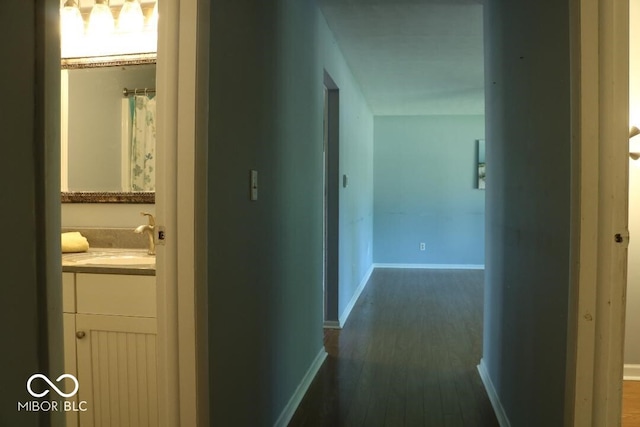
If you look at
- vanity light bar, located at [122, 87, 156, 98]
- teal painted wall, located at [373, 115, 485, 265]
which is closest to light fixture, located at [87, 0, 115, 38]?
vanity light bar, located at [122, 87, 156, 98]

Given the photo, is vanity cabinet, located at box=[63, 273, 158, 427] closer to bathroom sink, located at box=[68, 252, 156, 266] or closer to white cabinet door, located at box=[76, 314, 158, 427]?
white cabinet door, located at box=[76, 314, 158, 427]

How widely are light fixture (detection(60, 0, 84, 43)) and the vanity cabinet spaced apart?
1379 millimetres

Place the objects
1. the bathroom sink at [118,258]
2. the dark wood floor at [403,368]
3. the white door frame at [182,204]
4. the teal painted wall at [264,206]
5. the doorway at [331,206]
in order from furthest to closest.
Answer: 1. the doorway at [331,206]
2. the dark wood floor at [403,368]
3. the bathroom sink at [118,258]
4. the teal painted wall at [264,206]
5. the white door frame at [182,204]

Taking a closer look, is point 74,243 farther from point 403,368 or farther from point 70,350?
point 403,368

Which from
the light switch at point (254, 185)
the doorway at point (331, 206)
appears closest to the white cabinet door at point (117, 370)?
the light switch at point (254, 185)

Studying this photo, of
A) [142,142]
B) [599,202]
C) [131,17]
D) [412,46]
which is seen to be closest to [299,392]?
[142,142]

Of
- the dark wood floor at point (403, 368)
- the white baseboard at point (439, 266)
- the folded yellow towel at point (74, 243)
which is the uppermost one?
the folded yellow towel at point (74, 243)

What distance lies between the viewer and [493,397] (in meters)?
2.36

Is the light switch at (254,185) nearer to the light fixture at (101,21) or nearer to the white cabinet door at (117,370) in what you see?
the white cabinet door at (117,370)

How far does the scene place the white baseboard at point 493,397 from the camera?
2.08 m

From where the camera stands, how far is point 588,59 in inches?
44.1

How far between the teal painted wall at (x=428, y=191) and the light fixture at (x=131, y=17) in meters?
5.14

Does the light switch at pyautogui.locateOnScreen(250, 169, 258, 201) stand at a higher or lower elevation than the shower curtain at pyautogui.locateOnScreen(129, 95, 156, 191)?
lower

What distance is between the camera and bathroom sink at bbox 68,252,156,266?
1875mm
